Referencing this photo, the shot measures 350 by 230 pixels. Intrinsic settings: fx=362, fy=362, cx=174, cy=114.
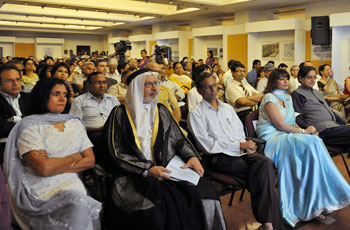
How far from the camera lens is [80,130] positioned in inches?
99.0

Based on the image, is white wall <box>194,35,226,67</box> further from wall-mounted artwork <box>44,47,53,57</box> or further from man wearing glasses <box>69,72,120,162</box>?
wall-mounted artwork <box>44,47,53,57</box>

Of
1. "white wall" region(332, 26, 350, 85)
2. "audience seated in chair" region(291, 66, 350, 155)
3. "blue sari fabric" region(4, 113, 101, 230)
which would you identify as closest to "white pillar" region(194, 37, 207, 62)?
"white wall" region(332, 26, 350, 85)

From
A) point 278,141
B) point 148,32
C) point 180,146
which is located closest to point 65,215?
point 180,146

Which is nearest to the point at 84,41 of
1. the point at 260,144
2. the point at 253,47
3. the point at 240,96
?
the point at 253,47

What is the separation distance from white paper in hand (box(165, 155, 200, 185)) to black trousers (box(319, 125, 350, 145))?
1916mm

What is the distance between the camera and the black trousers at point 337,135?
3789mm

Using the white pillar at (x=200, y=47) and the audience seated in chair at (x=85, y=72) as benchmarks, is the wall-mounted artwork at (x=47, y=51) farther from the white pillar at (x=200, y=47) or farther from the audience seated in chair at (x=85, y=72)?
the audience seated in chair at (x=85, y=72)

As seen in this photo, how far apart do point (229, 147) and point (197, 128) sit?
0.32 meters

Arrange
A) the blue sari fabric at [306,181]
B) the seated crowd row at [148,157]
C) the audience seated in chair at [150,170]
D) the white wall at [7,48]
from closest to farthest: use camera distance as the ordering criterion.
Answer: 1. the seated crowd row at [148,157]
2. the audience seated in chair at [150,170]
3. the blue sari fabric at [306,181]
4. the white wall at [7,48]

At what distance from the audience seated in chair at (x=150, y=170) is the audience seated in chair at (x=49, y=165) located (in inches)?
9.3

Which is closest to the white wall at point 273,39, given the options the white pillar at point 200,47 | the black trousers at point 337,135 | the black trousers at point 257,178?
the white pillar at point 200,47

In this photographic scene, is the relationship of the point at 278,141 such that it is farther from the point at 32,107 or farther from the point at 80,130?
the point at 32,107

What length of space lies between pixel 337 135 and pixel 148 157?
2.22 metres

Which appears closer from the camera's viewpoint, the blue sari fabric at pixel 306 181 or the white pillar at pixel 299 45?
the blue sari fabric at pixel 306 181
